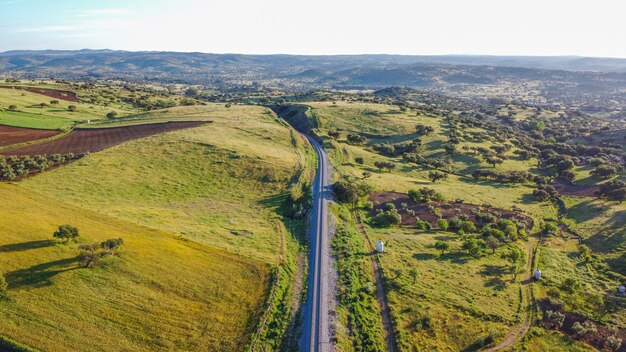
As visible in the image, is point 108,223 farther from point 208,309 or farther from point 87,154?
point 87,154

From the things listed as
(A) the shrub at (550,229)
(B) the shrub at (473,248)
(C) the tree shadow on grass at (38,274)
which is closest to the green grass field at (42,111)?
(C) the tree shadow on grass at (38,274)

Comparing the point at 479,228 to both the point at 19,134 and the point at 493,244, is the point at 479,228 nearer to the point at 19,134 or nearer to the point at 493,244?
the point at 493,244

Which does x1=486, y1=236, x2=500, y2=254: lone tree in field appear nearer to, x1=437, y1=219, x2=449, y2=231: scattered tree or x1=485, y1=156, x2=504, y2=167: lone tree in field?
x1=437, y1=219, x2=449, y2=231: scattered tree

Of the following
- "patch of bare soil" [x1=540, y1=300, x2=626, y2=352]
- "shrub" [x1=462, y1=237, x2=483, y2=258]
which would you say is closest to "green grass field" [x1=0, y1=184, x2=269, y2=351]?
"shrub" [x1=462, y1=237, x2=483, y2=258]

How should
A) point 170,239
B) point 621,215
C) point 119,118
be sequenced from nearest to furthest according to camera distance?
point 170,239 < point 621,215 < point 119,118

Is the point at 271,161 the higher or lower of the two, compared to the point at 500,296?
higher

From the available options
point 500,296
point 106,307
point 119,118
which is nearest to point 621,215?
point 500,296

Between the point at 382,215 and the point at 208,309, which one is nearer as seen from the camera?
the point at 208,309
